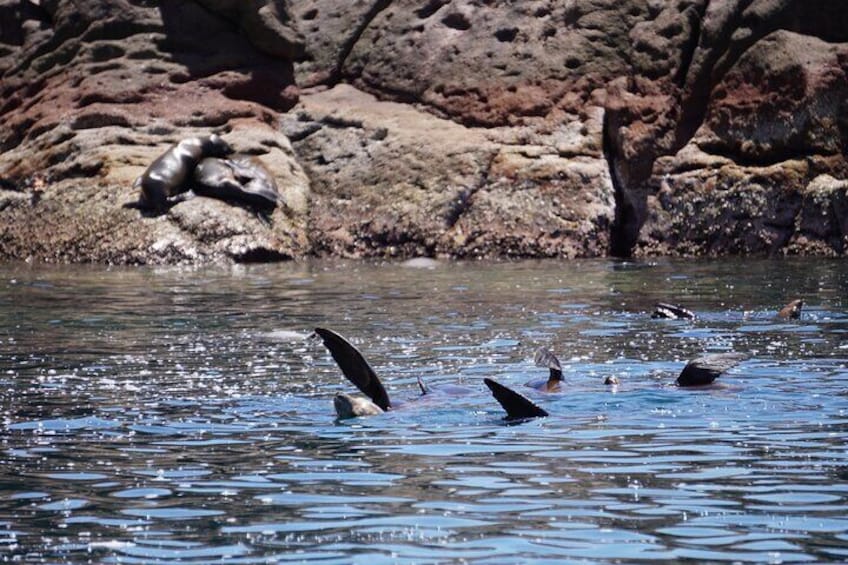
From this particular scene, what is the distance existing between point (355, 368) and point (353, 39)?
20.0m

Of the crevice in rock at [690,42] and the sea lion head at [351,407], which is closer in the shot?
the sea lion head at [351,407]

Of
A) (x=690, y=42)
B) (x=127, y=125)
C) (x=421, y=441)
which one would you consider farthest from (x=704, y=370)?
(x=127, y=125)

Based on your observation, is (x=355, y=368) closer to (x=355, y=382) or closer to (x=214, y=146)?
(x=355, y=382)

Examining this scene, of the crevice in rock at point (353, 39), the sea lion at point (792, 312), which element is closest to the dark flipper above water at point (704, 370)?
the sea lion at point (792, 312)

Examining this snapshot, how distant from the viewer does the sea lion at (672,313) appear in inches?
556

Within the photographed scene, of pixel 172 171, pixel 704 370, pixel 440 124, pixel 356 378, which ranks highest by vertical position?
pixel 440 124

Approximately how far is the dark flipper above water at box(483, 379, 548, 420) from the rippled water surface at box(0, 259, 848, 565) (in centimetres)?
14

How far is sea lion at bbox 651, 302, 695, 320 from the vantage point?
556 inches

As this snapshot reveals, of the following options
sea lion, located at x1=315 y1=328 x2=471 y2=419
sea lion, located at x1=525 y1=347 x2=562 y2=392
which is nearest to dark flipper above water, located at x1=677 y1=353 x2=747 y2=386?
sea lion, located at x1=525 y1=347 x2=562 y2=392

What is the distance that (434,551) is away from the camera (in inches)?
215

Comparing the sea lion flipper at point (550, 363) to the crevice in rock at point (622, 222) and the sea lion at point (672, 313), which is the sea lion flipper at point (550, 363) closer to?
the sea lion at point (672, 313)

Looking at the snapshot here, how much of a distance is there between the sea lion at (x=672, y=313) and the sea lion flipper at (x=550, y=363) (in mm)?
4076

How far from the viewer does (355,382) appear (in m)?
8.77

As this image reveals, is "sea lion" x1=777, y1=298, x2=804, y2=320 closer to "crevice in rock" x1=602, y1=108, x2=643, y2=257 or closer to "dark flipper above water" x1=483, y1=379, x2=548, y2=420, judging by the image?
"dark flipper above water" x1=483, y1=379, x2=548, y2=420
